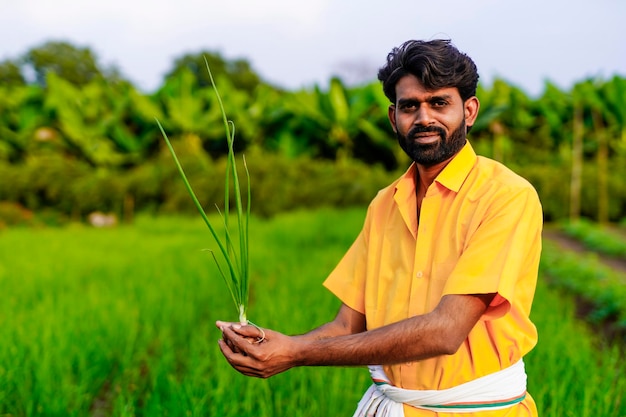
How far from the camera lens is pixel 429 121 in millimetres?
1197

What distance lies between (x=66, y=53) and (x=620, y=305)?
26.3m

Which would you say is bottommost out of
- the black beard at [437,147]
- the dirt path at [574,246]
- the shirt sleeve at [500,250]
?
the dirt path at [574,246]

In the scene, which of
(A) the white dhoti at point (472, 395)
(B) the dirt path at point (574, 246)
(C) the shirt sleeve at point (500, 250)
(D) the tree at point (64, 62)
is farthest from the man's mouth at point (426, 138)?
(D) the tree at point (64, 62)

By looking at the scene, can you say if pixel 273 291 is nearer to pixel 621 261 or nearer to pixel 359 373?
pixel 359 373

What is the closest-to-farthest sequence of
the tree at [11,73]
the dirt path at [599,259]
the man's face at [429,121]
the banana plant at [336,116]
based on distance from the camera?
the man's face at [429,121] < the dirt path at [599,259] < the banana plant at [336,116] < the tree at [11,73]

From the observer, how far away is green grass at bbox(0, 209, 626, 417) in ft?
7.75

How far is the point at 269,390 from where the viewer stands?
243 cm

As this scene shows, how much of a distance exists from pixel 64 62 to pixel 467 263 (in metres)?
27.5

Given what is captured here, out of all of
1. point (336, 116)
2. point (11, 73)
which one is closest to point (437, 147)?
point (336, 116)

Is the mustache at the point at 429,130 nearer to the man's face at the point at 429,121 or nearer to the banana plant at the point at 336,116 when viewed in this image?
the man's face at the point at 429,121

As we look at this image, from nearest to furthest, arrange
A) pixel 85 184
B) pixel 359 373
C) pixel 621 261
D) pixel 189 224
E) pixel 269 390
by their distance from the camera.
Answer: pixel 269 390, pixel 359 373, pixel 621 261, pixel 189 224, pixel 85 184

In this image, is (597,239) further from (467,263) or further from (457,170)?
(467,263)

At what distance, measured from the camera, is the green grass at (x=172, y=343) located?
7.75ft

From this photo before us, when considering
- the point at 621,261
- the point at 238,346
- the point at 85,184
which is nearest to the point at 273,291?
the point at 238,346
